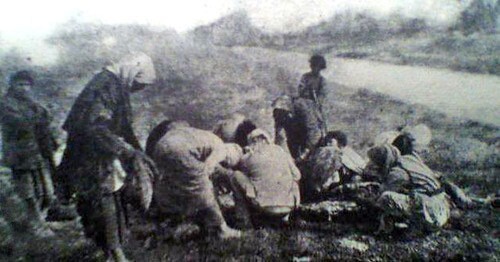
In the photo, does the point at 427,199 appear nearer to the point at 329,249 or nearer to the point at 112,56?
the point at 329,249

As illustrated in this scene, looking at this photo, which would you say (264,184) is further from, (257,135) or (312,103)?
(312,103)

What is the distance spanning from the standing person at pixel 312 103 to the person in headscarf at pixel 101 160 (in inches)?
55.0

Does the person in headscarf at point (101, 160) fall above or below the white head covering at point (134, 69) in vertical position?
below

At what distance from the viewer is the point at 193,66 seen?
16.7 ft

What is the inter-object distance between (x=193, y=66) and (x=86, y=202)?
1.43 m

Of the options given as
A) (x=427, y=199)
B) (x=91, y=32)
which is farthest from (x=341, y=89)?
(x=91, y=32)

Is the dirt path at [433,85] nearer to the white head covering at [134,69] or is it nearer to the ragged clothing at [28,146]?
the white head covering at [134,69]

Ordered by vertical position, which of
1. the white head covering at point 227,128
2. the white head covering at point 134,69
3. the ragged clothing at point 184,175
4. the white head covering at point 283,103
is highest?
the white head covering at point 134,69

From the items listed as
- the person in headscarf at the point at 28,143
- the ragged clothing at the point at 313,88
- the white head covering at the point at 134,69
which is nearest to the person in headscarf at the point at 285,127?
the ragged clothing at the point at 313,88

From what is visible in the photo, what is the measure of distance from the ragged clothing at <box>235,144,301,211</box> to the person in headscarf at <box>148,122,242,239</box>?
28 cm

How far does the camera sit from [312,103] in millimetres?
5312

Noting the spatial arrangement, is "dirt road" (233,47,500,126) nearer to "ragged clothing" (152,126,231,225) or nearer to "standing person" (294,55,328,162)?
"standing person" (294,55,328,162)

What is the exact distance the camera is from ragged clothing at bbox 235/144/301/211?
5.00 m

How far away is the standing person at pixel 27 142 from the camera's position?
4852mm
